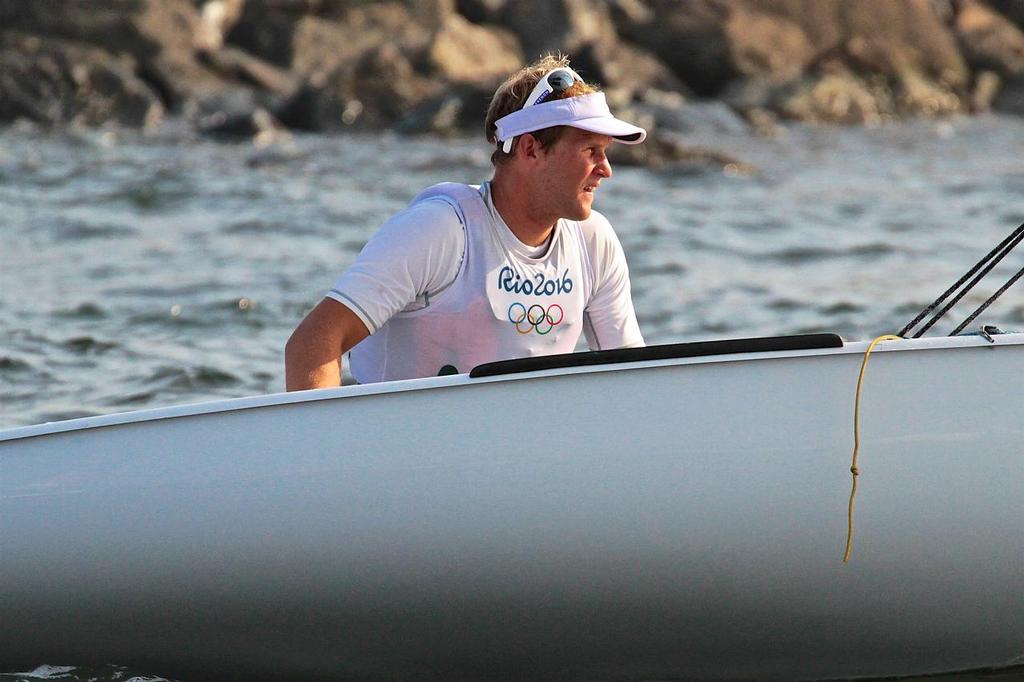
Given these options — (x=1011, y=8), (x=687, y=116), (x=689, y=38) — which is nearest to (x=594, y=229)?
(x=687, y=116)

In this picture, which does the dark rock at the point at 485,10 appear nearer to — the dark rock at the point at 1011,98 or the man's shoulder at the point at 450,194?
the dark rock at the point at 1011,98

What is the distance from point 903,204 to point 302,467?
9523 mm

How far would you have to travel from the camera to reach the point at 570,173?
3373mm

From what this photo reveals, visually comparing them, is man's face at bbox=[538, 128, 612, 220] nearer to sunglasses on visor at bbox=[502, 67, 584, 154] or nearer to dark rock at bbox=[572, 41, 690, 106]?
sunglasses on visor at bbox=[502, 67, 584, 154]

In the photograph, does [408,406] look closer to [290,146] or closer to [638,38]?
[290,146]

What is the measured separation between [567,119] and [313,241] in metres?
6.53

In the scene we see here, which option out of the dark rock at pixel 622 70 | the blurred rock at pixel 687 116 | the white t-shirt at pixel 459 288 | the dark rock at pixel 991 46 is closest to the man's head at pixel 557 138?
the white t-shirt at pixel 459 288

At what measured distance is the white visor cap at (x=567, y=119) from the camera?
10.9 ft

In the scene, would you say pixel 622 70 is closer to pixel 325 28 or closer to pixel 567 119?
pixel 325 28

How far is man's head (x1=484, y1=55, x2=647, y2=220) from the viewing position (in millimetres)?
3344

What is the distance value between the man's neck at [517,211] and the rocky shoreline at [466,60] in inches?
480

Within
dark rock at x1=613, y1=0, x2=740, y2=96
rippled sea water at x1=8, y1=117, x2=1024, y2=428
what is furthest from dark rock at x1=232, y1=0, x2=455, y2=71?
rippled sea water at x1=8, y1=117, x2=1024, y2=428

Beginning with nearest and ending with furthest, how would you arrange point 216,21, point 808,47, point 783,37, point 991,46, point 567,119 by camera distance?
point 567,119
point 216,21
point 783,37
point 808,47
point 991,46

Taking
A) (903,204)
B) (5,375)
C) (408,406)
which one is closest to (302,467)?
(408,406)
